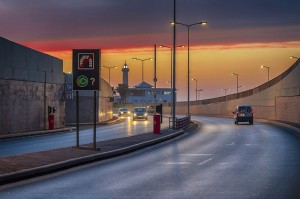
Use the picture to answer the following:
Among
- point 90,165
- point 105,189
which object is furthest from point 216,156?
point 105,189

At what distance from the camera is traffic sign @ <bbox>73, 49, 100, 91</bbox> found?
24219 millimetres

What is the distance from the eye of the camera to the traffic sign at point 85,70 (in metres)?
24.2

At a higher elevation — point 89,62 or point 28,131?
point 89,62

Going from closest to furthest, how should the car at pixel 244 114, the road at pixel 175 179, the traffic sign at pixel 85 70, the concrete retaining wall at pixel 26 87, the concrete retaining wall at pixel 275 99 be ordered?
the road at pixel 175 179 < the traffic sign at pixel 85 70 < the concrete retaining wall at pixel 26 87 < the concrete retaining wall at pixel 275 99 < the car at pixel 244 114

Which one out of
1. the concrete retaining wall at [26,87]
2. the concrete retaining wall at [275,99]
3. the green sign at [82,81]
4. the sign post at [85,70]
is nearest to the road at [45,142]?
the concrete retaining wall at [26,87]

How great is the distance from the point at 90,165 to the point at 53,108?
2896 cm

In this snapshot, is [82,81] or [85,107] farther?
[85,107]

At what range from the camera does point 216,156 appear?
2361cm

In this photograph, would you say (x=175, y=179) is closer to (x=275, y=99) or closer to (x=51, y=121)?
(x=51, y=121)

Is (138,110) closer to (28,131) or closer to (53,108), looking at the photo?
(53,108)

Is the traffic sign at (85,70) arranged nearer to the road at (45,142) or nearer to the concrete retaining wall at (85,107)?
the road at (45,142)

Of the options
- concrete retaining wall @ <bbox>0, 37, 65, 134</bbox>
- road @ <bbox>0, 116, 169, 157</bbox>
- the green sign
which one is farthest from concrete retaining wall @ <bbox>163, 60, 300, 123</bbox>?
the green sign

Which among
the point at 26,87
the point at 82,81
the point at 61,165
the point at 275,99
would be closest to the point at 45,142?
the point at 82,81

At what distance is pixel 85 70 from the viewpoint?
24266 millimetres
